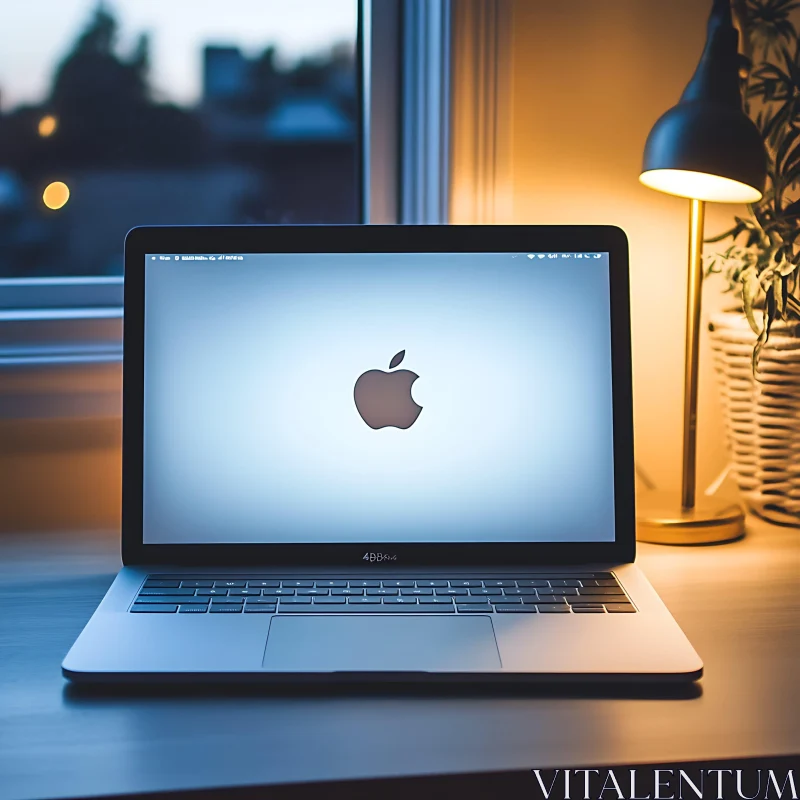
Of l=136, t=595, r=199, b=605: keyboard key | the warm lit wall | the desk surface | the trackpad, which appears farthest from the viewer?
the warm lit wall

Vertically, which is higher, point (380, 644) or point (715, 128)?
point (715, 128)

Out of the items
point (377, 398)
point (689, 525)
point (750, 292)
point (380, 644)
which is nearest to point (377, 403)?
point (377, 398)

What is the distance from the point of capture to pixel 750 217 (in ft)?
3.90

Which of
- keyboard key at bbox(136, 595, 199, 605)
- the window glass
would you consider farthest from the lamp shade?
keyboard key at bbox(136, 595, 199, 605)

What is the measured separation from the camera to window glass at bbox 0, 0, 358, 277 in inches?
48.5

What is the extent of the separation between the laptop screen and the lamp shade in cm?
16

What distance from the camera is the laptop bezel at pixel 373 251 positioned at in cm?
91

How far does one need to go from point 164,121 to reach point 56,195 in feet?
0.60

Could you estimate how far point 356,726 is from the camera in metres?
0.65

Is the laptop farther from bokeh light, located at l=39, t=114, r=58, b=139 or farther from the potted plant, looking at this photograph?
bokeh light, located at l=39, t=114, r=58, b=139

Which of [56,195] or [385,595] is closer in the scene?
[385,595]

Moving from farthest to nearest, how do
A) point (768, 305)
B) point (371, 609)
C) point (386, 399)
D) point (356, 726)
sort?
point (768, 305) < point (386, 399) < point (371, 609) < point (356, 726)

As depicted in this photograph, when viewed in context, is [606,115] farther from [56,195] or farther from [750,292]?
[56,195]

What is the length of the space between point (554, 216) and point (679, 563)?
466mm
